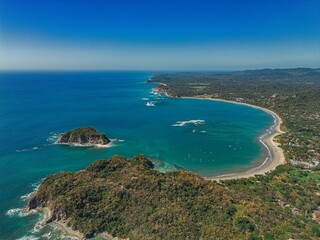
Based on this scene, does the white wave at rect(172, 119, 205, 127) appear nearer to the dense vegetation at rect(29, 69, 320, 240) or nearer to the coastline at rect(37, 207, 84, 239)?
the dense vegetation at rect(29, 69, 320, 240)

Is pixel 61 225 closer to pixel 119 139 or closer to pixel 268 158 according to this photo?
pixel 119 139

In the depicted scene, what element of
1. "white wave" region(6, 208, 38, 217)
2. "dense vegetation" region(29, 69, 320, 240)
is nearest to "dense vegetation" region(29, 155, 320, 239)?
"dense vegetation" region(29, 69, 320, 240)

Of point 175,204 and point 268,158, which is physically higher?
point 175,204

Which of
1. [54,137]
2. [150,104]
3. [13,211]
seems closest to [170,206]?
[13,211]

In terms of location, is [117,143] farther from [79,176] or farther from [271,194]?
[271,194]

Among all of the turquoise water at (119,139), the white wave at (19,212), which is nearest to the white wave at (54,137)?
the turquoise water at (119,139)

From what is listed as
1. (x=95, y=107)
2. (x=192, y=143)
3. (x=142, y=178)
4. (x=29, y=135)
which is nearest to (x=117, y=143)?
(x=192, y=143)

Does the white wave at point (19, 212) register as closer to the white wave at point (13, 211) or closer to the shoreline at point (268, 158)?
the white wave at point (13, 211)
